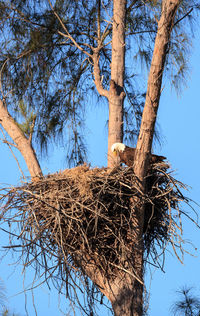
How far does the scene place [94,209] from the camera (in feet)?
8.69

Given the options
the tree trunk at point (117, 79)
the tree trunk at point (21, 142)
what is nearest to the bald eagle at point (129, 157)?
the tree trunk at point (117, 79)

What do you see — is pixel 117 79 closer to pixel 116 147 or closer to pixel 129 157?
pixel 116 147

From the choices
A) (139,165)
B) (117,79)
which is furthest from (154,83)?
(117,79)

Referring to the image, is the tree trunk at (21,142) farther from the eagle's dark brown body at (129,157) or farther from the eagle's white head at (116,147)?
the eagle's dark brown body at (129,157)

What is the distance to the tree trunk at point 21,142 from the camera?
339 centimetres

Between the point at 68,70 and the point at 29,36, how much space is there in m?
0.55

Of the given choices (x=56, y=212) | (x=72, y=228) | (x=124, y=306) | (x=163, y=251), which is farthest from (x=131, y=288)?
(x=56, y=212)

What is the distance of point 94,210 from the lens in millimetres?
2633

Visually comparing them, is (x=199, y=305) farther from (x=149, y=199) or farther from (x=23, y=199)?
(x=23, y=199)

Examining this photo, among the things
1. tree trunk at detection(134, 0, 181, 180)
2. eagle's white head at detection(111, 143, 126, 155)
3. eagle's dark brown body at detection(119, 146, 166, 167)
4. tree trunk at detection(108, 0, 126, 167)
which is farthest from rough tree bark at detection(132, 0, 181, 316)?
tree trunk at detection(108, 0, 126, 167)

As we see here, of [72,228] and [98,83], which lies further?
[98,83]

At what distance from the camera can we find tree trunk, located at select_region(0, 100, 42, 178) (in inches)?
133

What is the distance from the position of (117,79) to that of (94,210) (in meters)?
1.24

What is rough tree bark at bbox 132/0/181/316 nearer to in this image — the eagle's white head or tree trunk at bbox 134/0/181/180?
tree trunk at bbox 134/0/181/180
